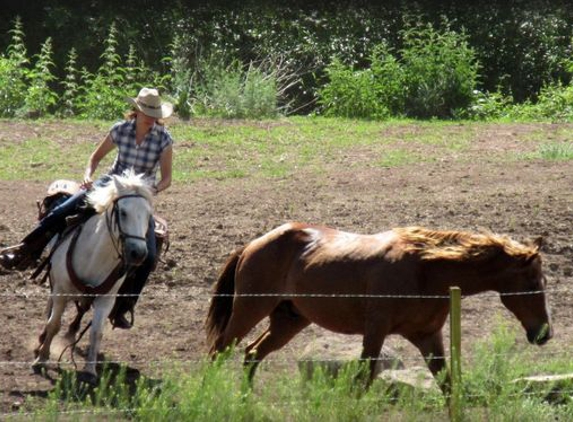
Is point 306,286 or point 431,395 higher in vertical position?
point 306,286

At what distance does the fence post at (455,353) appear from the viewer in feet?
24.9

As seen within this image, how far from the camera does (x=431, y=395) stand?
8133mm

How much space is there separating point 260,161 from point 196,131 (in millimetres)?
1956

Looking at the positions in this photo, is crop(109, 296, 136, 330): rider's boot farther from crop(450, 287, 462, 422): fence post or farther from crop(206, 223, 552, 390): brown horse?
crop(450, 287, 462, 422): fence post

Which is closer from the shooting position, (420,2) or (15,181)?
(15,181)

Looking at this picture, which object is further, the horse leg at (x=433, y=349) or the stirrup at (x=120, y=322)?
the stirrup at (x=120, y=322)

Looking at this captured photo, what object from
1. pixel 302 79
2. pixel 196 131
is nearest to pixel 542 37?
pixel 302 79

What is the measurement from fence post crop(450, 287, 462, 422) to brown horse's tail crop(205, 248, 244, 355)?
2071mm

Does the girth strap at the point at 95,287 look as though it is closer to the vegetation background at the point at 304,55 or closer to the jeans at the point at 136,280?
the jeans at the point at 136,280

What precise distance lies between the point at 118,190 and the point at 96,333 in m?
1.06

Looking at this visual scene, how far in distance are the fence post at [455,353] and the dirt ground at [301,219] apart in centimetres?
166

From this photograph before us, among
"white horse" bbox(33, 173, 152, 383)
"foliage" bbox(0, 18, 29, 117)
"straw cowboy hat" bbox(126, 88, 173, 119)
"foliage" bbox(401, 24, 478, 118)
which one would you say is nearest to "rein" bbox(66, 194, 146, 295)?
"white horse" bbox(33, 173, 152, 383)

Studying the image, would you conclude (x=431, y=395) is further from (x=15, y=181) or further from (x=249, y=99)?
(x=249, y=99)

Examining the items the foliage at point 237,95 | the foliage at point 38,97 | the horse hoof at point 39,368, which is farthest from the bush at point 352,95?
the horse hoof at point 39,368
